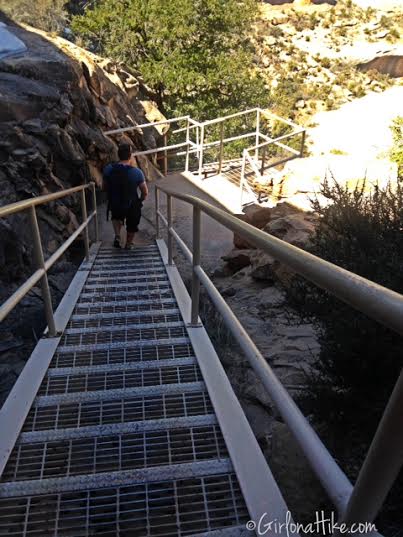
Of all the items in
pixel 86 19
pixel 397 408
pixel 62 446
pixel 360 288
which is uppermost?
pixel 86 19

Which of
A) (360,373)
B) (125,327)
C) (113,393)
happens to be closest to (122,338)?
(125,327)

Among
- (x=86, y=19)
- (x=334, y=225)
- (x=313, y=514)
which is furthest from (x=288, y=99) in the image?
(x=313, y=514)

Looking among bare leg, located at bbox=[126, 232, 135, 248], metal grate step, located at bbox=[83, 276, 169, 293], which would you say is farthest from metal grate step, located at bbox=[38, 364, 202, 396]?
bare leg, located at bbox=[126, 232, 135, 248]

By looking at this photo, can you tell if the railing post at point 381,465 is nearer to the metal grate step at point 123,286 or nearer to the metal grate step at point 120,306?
the metal grate step at point 120,306

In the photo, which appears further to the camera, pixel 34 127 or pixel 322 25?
pixel 322 25

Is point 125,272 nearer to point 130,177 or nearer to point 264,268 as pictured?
point 130,177

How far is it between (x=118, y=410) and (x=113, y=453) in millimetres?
300

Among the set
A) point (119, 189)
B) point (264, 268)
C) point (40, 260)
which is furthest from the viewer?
point (119, 189)

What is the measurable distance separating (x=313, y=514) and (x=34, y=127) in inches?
229

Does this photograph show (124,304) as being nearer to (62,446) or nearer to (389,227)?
(62,446)

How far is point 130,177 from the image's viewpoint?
5520 millimetres

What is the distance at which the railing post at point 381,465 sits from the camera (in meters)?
0.74

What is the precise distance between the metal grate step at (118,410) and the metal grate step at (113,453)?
125mm

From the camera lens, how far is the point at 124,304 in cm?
354
